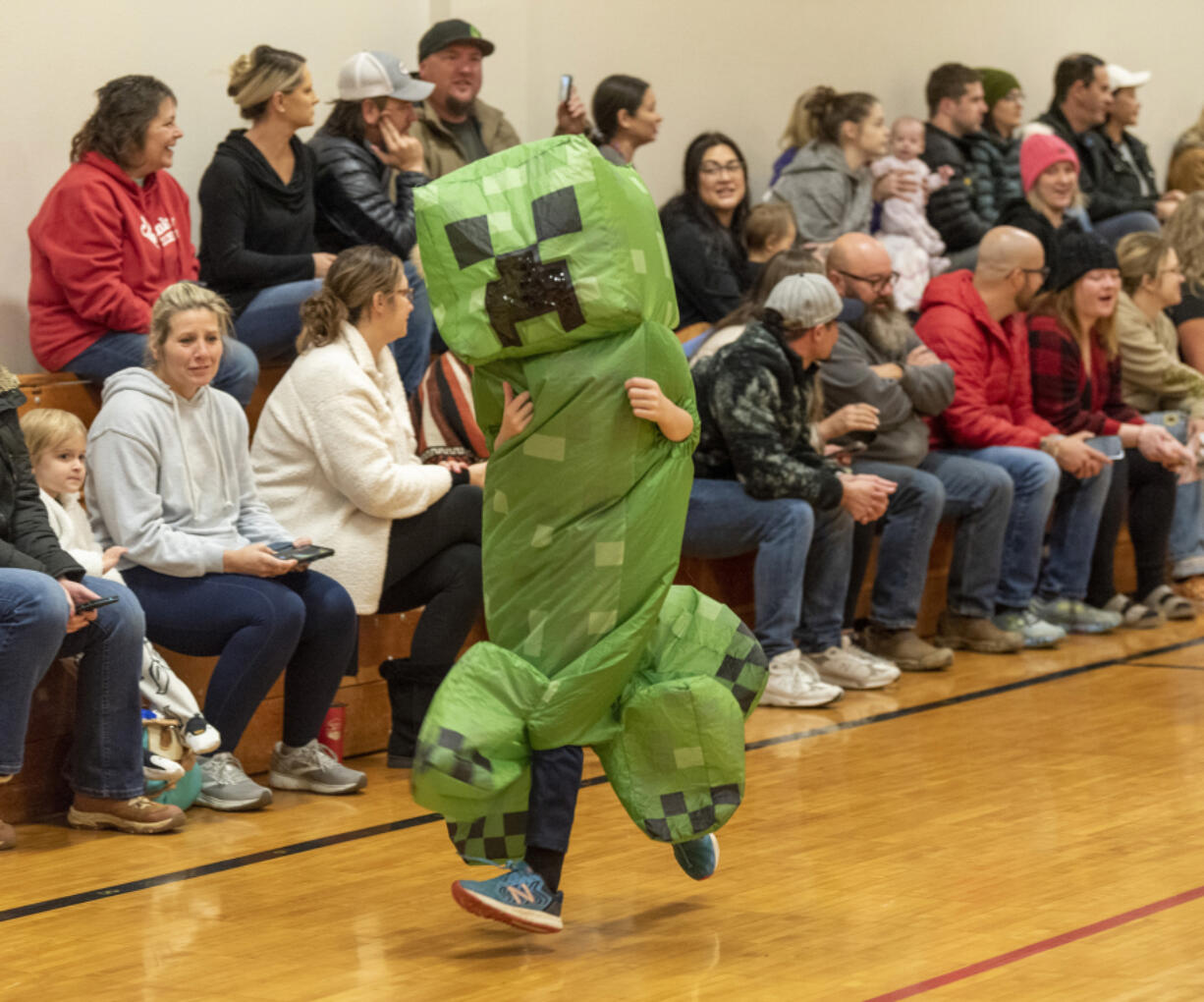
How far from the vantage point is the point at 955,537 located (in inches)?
253

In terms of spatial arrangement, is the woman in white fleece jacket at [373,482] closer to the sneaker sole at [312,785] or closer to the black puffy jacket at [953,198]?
the sneaker sole at [312,785]

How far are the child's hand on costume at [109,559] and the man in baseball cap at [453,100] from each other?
96.6 inches

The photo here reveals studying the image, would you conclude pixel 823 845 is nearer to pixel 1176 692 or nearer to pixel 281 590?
pixel 281 590

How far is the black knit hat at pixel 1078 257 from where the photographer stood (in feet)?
22.0

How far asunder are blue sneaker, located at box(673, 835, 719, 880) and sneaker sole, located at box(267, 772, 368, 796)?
1.25 m

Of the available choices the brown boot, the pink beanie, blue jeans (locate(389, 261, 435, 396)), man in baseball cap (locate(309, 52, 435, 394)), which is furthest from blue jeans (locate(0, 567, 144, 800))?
the pink beanie

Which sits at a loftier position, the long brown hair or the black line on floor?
the long brown hair

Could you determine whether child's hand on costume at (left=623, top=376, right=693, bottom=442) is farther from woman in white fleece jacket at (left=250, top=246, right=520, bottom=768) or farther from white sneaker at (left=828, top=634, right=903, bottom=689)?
white sneaker at (left=828, top=634, right=903, bottom=689)

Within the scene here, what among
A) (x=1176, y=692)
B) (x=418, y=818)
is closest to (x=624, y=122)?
(x=1176, y=692)

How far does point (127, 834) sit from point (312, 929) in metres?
0.92

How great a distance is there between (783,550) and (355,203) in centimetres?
176

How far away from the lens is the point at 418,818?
4238 mm

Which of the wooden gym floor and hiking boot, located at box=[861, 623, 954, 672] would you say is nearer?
the wooden gym floor

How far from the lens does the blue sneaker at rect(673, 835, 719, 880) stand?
350 cm
